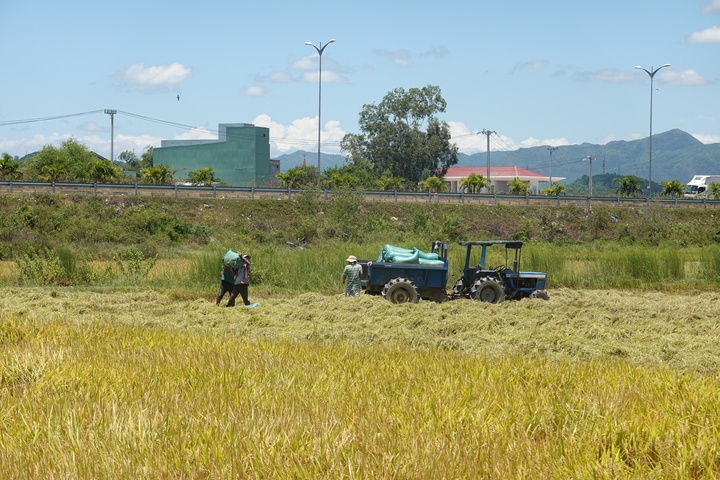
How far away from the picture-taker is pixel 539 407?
23.6 feet

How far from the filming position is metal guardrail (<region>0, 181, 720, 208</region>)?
52.9 metres

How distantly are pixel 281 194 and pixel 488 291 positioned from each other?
39.1m

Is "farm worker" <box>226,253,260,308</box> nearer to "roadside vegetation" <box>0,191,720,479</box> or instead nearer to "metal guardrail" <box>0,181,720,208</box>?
"roadside vegetation" <box>0,191,720,479</box>

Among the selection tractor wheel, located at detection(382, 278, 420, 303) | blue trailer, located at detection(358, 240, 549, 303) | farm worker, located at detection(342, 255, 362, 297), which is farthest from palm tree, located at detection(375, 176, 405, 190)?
tractor wheel, located at detection(382, 278, 420, 303)

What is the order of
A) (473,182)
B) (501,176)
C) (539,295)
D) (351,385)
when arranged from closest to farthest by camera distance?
1. (351,385)
2. (539,295)
3. (473,182)
4. (501,176)

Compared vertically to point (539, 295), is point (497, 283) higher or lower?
higher

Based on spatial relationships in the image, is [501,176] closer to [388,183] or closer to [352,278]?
[388,183]

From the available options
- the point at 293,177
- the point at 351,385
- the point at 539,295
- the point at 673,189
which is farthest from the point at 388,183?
the point at 351,385

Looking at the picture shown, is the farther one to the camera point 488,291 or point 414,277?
point 414,277

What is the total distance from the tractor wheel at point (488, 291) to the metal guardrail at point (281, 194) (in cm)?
3558

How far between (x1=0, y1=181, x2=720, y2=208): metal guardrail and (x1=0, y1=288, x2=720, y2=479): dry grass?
41.4m

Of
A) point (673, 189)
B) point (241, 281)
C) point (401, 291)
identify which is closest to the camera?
point (241, 281)

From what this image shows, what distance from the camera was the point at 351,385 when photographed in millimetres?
8234

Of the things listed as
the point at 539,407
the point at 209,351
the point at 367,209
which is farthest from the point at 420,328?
the point at 367,209
